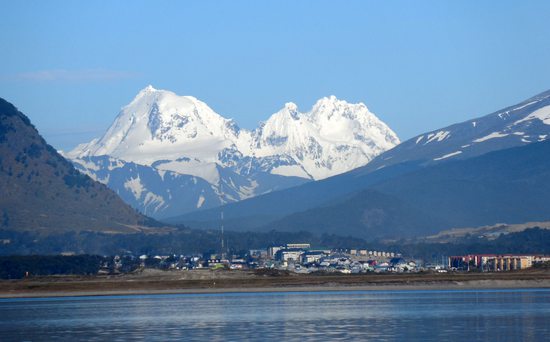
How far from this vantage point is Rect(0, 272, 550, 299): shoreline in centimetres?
16508

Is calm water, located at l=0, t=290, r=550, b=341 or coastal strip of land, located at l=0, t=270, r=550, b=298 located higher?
coastal strip of land, located at l=0, t=270, r=550, b=298

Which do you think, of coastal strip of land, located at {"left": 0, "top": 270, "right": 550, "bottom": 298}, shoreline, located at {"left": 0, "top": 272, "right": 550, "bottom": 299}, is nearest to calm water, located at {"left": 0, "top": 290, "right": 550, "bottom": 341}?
shoreline, located at {"left": 0, "top": 272, "right": 550, "bottom": 299}

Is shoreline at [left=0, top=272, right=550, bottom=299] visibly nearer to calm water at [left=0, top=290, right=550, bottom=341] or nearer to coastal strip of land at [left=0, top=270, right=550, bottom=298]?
coastal strip of land at [left=0, top=270, right=550, bottom=298]

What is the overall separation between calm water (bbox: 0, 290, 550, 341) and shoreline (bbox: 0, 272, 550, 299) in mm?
30916

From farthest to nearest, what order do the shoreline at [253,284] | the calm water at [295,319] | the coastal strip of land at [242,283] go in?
the coastal strip of land at [242,283], the shoreline at [253,284], the calm water at [295,319]

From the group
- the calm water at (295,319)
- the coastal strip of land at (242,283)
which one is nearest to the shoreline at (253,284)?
the coastal strip of land at (242,283)

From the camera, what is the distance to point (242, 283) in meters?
179

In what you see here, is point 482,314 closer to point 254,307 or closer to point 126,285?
point 254,307

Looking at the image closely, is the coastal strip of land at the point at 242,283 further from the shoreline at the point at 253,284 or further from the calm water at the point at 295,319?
the calm water at the point at 295,319

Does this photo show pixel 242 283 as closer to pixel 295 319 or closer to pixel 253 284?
pixel 253 284

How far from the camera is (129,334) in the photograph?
84.8 metres

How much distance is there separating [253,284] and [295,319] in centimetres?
8242

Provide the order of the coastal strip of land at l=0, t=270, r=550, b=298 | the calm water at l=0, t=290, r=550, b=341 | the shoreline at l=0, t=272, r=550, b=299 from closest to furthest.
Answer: the calm water at l=0, t=290, r=550, b=341
the shoreline at l=0, t=272, r=550, b=299
the coastal strip of land at l=0, t=270, r=550, b=298

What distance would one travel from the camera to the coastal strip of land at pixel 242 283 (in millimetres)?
166000
